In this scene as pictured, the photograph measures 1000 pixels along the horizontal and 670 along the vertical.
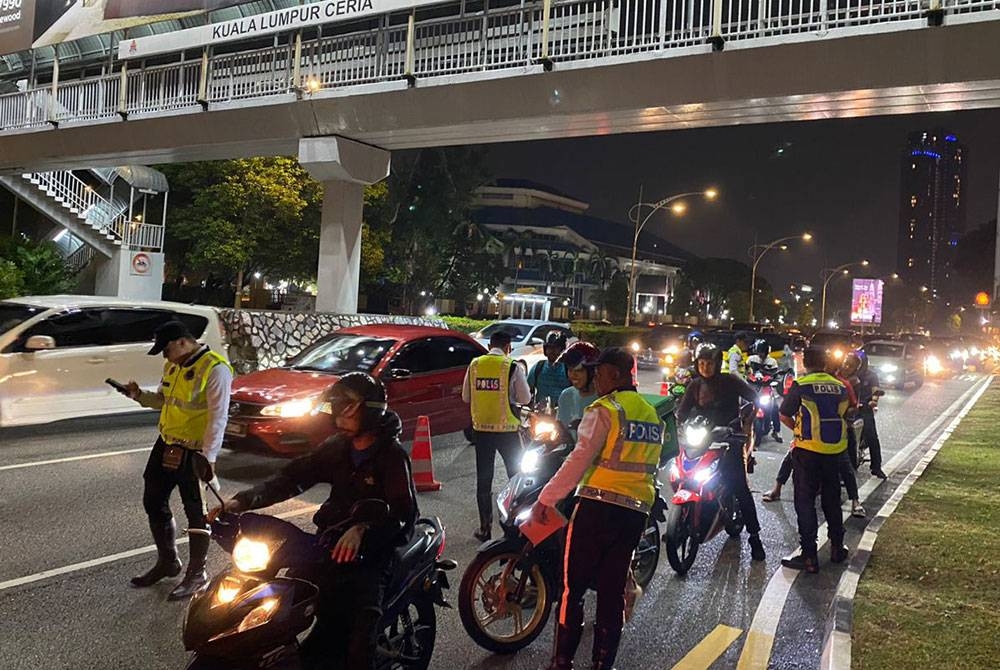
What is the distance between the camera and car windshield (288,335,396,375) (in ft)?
30.6

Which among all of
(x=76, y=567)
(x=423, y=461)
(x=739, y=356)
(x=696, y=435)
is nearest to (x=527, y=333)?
(x=739, y=356)

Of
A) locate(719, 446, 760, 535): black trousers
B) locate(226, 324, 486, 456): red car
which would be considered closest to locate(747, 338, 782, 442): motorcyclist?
locate(226, 324, 486, 456): red car

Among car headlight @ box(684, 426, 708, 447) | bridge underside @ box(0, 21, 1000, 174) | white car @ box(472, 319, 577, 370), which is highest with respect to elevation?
bridge underside @ box(0, 21, 1000, 174)

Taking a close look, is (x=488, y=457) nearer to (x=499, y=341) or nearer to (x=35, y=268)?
(x=499, y=341)

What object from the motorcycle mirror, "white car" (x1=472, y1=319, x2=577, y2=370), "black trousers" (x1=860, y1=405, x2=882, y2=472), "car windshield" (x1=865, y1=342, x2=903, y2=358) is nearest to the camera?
the motorcycle mirror

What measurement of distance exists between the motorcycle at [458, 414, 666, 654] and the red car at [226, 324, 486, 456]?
3100 mm

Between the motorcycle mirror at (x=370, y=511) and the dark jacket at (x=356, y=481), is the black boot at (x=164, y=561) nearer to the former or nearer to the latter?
the dark jacket at (x=356, y=481)

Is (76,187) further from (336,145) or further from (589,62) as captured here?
(589,62)

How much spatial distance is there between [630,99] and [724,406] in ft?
27.3

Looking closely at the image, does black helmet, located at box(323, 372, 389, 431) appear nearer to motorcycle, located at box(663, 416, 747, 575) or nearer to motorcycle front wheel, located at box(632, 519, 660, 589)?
motorcycle front wheel, located at box(632, 519, 660, 589)

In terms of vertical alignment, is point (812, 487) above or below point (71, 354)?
below

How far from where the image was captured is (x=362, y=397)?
3211 mm

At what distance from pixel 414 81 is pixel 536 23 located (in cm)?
254

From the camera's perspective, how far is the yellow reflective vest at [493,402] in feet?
20.6
